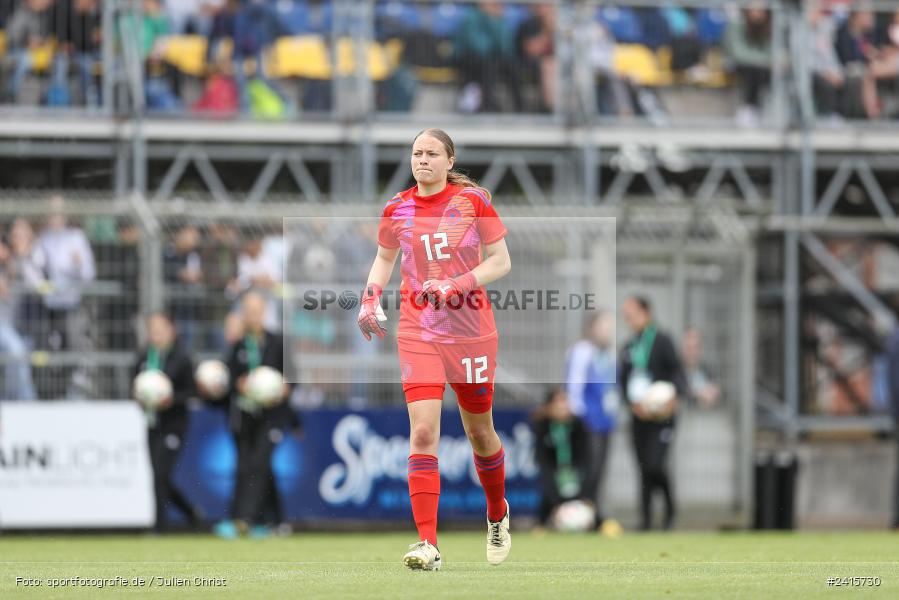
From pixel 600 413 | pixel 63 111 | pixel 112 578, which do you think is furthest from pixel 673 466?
pixel 112 578

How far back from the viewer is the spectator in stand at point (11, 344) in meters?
16.6

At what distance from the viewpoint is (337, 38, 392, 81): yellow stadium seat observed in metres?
21.1

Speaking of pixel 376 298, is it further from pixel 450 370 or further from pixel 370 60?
pixel 370 60

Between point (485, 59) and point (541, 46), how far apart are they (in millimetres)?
680

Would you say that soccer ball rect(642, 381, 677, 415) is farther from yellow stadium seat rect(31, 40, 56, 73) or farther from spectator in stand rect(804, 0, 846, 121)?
yellow stadium seat rect(31, 40, 56, 73)

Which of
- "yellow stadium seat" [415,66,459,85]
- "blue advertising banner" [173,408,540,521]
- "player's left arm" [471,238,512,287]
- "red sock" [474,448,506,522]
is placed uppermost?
"yellow stadium seat" [415,66,459,85]

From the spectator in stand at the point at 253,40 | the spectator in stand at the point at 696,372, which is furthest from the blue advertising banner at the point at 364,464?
the spectator in stand at the point at 253,40

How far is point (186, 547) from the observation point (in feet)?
46.5

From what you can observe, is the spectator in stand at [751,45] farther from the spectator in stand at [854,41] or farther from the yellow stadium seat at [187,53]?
the yellow stadium seat at [187,53]

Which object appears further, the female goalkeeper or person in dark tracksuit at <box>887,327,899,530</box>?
person in dark tracksuit at <box>887,327,899,530</box>

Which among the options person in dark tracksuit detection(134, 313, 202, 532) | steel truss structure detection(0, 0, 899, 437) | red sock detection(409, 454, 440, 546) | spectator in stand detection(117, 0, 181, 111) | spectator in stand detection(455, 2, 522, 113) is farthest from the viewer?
spectator in stand detection(455, 2, 522, 113)

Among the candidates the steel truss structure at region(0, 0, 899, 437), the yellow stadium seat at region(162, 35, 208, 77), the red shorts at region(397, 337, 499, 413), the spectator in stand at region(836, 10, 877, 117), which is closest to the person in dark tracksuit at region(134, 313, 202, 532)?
the steel truss structure at region(0, 0, 899, 437)

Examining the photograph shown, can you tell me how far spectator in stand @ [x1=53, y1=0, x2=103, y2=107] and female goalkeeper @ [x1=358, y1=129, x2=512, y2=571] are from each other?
462 inches

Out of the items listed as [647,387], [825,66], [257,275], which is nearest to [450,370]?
[647,387]
